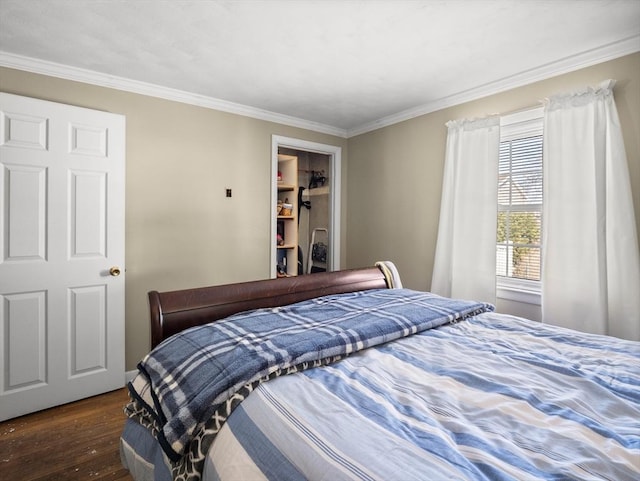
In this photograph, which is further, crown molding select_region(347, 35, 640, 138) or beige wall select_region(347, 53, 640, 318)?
beige wall select_region(347, 53, 640, 318)

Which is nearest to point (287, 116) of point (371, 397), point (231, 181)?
point (231, 181)

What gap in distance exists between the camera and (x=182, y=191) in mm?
3000

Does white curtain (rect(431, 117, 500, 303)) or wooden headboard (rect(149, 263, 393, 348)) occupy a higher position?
white curtain (rect(431, 117, 500, 303))

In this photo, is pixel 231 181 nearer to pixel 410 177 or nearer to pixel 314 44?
pixel 314 44

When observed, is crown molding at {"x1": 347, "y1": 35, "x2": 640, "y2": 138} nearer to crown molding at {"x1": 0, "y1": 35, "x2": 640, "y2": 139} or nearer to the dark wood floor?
crown molding at {"x1": 0, "y1": 35, "x2": 640, "y2": 139}

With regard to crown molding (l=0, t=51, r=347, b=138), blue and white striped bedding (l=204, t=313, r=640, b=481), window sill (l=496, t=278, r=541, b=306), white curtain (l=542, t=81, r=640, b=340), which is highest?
crown molding (l=0, t=51, r=347, b=138)

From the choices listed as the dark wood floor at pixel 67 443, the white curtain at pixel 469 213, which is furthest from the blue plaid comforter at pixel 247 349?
the white curtain at pixel 469 213

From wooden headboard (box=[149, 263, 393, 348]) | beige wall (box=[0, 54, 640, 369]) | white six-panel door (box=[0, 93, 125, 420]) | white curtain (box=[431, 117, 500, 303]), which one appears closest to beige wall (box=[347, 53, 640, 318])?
beige wall (box=[0, 54, 640, 369])

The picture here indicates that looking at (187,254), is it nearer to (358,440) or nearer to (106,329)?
(106,329)

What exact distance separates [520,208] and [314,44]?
1.98 metres

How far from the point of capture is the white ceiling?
182 cm

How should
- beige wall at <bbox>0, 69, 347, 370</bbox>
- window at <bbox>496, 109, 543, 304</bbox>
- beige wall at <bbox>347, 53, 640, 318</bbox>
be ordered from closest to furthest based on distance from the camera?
beige wall at <bbox>347, 53, 640, 318</bbox>, window at <bbox>496, 109, 543, 304</bbox>, beige wall at <bbox>0, 69, 347, 370</bbox>

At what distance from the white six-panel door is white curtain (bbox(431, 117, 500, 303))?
264cm

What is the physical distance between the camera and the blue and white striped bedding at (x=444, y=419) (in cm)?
75
